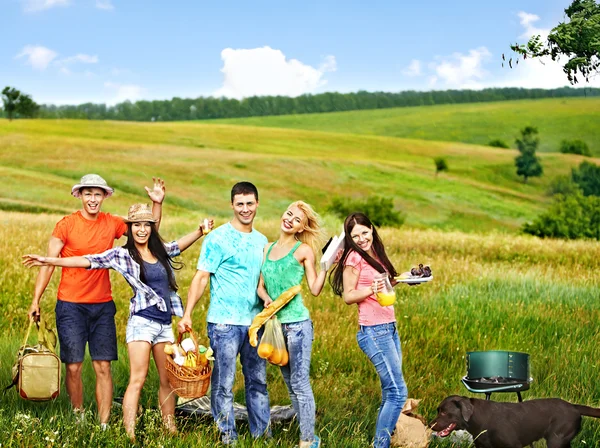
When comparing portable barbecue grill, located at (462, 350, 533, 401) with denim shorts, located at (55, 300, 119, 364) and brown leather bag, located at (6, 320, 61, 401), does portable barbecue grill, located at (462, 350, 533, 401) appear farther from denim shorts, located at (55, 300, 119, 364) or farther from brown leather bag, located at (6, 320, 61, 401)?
brown leather bag, located at (6, 320, 61, 401)

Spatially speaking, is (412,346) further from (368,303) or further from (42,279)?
(42,279)

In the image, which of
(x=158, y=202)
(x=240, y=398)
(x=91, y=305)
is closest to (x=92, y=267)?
(x=91, y=305)

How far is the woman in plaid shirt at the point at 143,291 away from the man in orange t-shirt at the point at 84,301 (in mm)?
307

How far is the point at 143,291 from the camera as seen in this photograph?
23.5ft

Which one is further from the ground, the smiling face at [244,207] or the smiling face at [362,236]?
the smiling face at [244,207]

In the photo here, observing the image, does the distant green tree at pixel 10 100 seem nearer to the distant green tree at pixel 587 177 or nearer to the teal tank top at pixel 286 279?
the distant green tree at pixel 587 177

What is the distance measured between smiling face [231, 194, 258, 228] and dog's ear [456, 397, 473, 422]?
2438 millimetres

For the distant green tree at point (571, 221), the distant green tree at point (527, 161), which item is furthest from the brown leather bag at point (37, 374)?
the distant green tree at point (527, 161)

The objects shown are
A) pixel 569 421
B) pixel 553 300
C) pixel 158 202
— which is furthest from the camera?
pixel 553 300

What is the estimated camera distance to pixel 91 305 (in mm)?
7512

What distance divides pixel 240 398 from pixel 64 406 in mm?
1946

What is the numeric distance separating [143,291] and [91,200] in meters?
1.07

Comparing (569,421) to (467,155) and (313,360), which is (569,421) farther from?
(467,155)

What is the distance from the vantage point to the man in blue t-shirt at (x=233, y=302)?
7.01m
